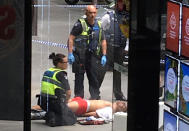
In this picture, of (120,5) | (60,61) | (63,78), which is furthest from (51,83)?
(120,5)

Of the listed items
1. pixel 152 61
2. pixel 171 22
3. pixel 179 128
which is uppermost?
pixel 171 22

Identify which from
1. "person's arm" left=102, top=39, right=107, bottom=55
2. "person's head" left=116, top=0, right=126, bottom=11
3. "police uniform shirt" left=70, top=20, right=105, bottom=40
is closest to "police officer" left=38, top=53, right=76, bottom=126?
"police uniform shirt" left=70, top=20, right=105, bottom=40

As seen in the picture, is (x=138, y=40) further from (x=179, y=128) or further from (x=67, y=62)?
(x=67, y=62)

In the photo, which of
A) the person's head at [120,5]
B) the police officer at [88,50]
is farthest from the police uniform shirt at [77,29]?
the person's head at [120,5]

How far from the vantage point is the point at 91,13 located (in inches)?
218

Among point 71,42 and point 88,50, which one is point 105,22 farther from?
point 71,42

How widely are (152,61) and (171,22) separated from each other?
311 millimetres

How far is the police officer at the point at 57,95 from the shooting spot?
550cm

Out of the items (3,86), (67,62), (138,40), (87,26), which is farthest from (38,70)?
(138,40)

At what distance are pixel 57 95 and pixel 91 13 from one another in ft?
2.87

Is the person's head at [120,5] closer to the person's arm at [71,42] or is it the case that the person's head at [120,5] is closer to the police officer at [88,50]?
the police officer at [88,50]

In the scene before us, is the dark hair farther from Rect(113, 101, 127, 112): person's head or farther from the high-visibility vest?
Rect(113, 101, 127, 112): person's head

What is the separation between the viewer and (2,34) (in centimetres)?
409

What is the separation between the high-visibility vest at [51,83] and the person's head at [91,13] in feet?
1.91
